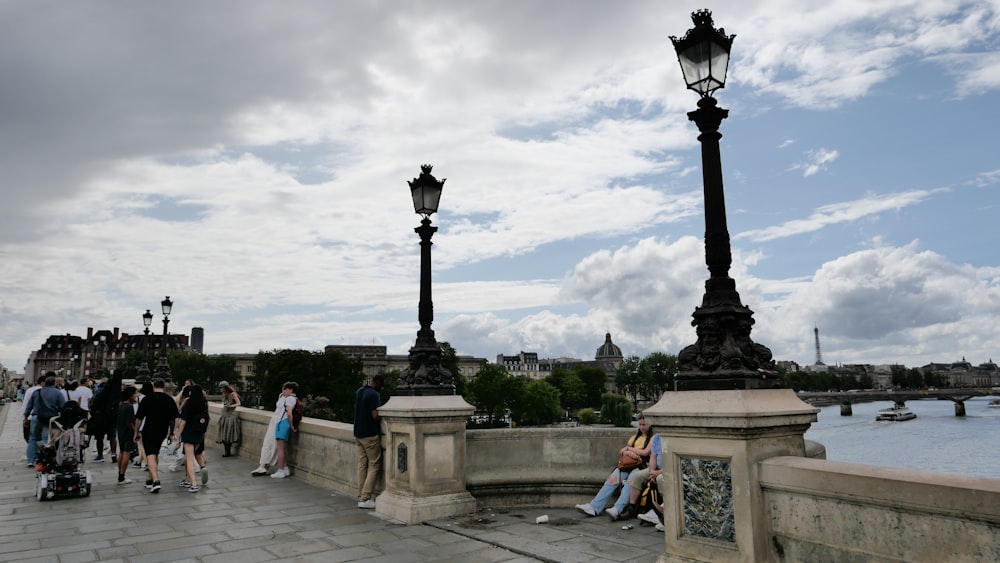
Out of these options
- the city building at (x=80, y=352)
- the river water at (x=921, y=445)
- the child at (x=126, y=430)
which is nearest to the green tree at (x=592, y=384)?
the river water at (x=921, y=445)

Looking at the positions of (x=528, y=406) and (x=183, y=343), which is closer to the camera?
(x=528, y=406)

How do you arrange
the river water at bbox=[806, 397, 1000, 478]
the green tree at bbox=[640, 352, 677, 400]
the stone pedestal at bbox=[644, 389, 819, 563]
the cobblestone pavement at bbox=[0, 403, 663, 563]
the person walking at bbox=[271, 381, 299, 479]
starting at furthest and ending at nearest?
the green tree at bbox=[640, 352, 677, 400]
the river water at bbox=[806, 397, 1000, 478]
the person walking at bbox=[271, 381, 299, 479]
the cobblestone pavement at bbox=[0, 403, 663, 563]
the stone pedestal at bbox=[644, 389, 819, 563]

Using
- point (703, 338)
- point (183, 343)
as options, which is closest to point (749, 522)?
point (703, 338)

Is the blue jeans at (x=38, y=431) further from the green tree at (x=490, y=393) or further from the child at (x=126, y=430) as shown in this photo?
the green tree at (x=490, y=393)

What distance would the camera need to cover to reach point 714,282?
5215mm

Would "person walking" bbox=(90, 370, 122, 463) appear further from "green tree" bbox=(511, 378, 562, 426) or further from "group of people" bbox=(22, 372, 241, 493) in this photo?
"green tree" bbox=(511, 378, 562, 426)

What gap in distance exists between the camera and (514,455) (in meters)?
9.41

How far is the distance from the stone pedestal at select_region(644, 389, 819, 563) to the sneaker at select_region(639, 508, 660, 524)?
245 cm

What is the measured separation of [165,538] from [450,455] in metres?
3.38

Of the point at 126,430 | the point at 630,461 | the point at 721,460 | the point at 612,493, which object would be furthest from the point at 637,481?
the point at 126,430

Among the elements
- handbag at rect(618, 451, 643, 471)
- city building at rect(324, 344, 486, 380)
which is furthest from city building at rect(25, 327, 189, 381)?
handbag at rect(618, 451, 643, 471)

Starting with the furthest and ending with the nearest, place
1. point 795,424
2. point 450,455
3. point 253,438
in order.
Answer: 1. point 253,438
2. point 450,455
3. point 795,424

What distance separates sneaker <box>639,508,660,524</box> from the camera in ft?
24.6

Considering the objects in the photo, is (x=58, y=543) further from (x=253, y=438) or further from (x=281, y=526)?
(x=253, y=438)
